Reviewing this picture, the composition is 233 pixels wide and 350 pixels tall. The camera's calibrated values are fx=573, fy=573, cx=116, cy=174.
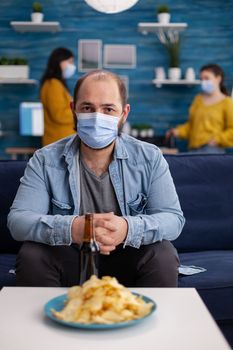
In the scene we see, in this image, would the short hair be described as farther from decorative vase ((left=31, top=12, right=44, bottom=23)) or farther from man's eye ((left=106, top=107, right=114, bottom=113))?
decorative vase ((left=31, top=12, right=44, bottom=23))

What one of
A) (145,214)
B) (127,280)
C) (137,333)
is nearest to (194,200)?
(145,214)

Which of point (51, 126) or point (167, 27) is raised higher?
point (167, 27)

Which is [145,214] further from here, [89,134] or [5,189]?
[5,189]

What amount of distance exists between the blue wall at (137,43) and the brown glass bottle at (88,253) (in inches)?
170

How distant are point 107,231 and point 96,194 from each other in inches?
13.5

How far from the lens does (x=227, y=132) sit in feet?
15.0

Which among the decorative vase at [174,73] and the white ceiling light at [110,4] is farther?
the decorative vase at [174,73]

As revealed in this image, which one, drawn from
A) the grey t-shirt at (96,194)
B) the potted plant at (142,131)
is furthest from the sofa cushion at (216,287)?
the potted plant at (142,131)

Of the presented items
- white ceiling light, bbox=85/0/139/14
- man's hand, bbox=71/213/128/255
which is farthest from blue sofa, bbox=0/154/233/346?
white ceiling light, bbox=85/0/139/14

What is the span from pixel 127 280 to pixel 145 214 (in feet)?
0.81

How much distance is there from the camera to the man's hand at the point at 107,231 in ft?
5.58

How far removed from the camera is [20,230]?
6.12ft

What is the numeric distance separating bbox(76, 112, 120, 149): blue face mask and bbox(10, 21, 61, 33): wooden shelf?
3649 mm

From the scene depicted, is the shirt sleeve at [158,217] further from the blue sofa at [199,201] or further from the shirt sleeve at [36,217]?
the blue sofa at [199,201]
